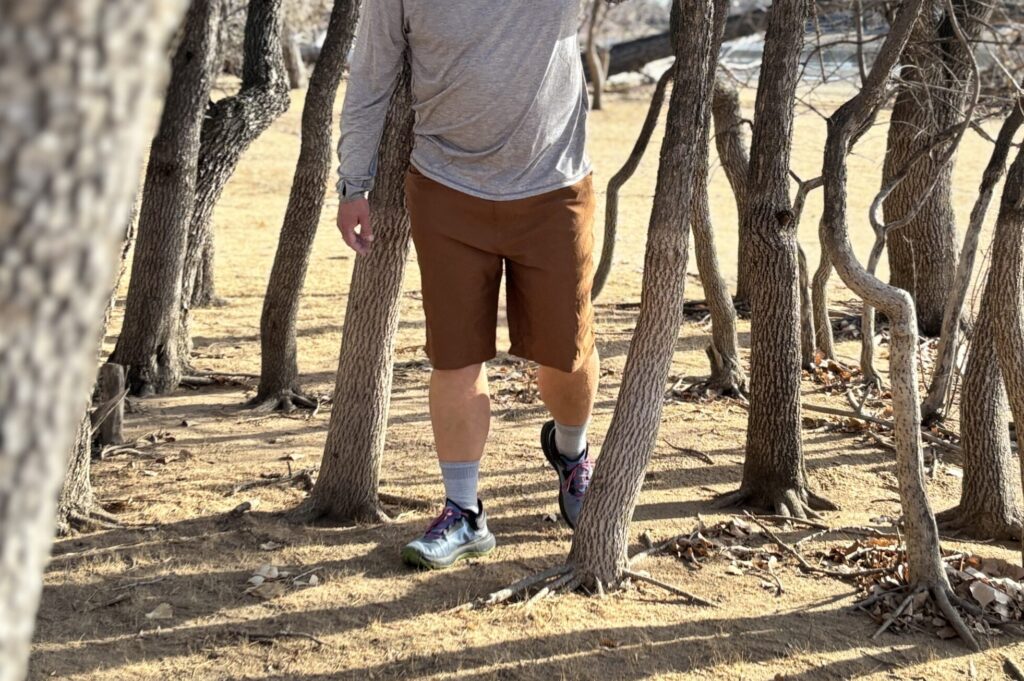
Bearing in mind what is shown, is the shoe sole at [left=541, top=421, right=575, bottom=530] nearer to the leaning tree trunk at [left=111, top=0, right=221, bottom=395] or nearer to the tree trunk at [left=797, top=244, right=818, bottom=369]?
the leaning tree trunk at [left=111, top=0, right=221, bottom=395]

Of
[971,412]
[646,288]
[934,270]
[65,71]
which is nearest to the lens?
[65,71]

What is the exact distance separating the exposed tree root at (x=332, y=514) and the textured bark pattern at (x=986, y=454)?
7.25 ft

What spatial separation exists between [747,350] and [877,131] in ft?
48.8

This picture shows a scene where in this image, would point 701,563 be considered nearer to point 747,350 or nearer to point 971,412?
point 971,412

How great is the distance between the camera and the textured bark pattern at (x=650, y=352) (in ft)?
12.3

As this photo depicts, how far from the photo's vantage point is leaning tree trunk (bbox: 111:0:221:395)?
608 centimetres

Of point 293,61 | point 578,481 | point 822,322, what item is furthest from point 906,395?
point 293,61

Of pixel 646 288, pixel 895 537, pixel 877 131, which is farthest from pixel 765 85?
pixel 877 131

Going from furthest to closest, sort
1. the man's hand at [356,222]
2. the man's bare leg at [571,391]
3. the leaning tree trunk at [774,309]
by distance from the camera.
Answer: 1. the leaning tree trunk at [774,309]
2. the man's bare leg at [571,391]
3. the man's hand at [356,222]

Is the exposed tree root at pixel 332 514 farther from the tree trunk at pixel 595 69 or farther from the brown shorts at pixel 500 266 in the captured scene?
the tree trunk at pixel 595 69

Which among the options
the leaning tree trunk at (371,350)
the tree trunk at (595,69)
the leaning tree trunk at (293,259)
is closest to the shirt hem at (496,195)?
the leaning tree trunk at (371,350)

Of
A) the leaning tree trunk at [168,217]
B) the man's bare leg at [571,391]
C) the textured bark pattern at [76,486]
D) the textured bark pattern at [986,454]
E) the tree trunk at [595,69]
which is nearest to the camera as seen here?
the man's bare leg at [571,391]

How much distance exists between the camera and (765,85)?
469 centimetres

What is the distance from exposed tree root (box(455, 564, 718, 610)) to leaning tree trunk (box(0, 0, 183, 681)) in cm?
259
